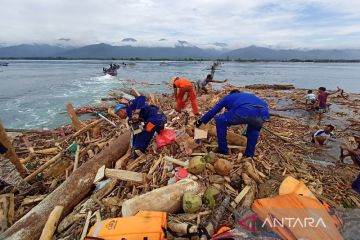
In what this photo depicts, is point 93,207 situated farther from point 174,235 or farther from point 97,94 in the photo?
point 97,94

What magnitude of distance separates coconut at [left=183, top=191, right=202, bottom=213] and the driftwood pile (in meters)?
0.12

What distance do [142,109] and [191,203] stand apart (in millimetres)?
2780

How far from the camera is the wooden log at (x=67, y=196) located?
4.53 meters

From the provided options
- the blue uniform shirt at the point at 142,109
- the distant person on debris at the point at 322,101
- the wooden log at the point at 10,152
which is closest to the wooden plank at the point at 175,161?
the blue uniform shirt at the point at 142,109

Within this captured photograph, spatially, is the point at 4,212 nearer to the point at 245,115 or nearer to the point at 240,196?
the point at 240,196

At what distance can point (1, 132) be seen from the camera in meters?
6.25

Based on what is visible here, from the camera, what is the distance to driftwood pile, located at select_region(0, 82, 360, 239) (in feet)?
15.1

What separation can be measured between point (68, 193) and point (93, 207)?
2.22 ft

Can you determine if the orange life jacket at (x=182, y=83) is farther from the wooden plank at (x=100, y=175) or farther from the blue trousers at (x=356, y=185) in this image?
the blue trousers at (x=356, y=185)

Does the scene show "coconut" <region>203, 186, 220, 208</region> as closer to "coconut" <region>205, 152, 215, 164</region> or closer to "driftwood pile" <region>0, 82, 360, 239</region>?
"driftwood pile" <region>0, 82, 360, 239</region>

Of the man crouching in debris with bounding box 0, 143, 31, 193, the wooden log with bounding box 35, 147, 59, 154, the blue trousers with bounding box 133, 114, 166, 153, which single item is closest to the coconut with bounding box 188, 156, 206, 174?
the blue trousers with bounding box 133, 114, 166, 153

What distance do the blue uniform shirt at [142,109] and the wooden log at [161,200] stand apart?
2.17m


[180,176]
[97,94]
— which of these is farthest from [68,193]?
[97,94]

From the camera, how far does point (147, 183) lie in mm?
5457
